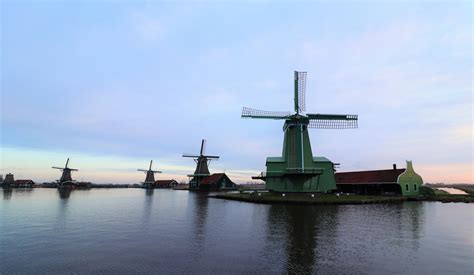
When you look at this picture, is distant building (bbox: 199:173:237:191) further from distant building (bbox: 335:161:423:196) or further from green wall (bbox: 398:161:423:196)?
green wall (bbox: 398:161:423:196)

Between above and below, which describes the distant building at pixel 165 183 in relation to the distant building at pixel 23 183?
above

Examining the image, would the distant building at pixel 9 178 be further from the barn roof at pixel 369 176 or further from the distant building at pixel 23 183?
the barn roof at pixel 369 176

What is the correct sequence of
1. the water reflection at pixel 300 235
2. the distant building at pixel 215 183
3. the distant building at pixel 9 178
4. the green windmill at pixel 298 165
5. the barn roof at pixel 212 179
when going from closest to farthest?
the water reflection at pixel 300 235 < the green windmill at pixel 298 165 < the distant building at pixel 215 183 < the barn roof at pixel 212 179 < the distant building at pixel 9 178

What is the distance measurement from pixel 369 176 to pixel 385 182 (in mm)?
4972

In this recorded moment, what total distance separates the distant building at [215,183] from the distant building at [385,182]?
121ft

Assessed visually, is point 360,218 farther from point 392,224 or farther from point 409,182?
point 409,182

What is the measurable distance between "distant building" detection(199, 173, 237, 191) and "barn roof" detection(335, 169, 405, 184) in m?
34.7

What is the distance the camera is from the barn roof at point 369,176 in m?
50.2

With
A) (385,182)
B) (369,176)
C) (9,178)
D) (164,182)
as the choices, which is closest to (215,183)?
(369,176)

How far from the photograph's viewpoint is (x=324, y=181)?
48.0m

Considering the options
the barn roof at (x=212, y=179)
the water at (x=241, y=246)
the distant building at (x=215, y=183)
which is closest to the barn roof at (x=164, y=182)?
the distant building at (x=215, y=183)

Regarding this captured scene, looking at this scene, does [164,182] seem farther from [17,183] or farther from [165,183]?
[17,183]

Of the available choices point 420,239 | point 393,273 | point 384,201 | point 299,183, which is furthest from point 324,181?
point 393,273

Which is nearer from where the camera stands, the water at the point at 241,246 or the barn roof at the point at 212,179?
the water at the point at 241,246
